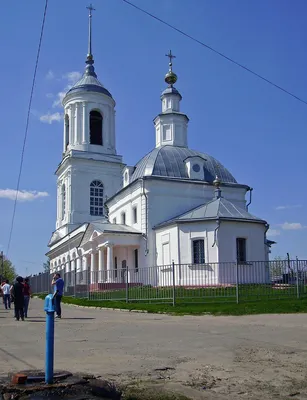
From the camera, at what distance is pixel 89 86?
2061 inches

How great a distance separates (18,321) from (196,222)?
16.5 meters

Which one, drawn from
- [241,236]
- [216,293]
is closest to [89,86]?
[241,236]

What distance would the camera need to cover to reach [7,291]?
2348 centimetres

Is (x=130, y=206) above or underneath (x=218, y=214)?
above

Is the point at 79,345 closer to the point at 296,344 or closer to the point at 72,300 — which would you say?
the point at 296,344

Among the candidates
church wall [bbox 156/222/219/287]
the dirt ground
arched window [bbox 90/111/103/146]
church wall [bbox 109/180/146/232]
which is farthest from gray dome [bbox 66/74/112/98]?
the dirt ground

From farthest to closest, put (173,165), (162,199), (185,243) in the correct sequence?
(173,165)
(162,199)
(185,243)

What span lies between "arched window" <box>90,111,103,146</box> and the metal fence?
92.6ft

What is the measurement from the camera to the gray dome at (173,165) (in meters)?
36.2

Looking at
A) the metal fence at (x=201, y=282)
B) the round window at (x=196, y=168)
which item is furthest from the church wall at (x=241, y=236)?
the round window at (x=196, y=168)

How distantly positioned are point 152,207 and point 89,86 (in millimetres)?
22478

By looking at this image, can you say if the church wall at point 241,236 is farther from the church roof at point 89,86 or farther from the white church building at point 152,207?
the church roof at point 89,86

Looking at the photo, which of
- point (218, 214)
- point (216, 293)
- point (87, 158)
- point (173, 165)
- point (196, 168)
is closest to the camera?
point (216, 293)

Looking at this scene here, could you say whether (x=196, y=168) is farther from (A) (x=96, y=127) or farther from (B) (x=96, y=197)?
(A) (x=96, y=127)
